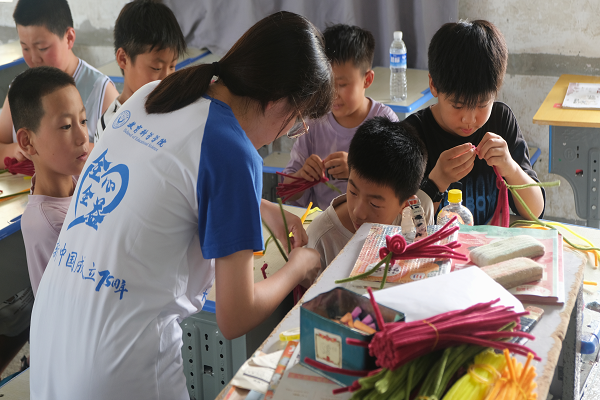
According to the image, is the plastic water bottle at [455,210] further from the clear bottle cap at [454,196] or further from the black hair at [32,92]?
the black hair at [32,92]

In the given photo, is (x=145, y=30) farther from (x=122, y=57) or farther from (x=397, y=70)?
(x=397, y=70)

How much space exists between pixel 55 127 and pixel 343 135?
109 cm

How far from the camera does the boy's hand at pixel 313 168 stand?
6.83ft

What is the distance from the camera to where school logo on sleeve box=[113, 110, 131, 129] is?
107cm

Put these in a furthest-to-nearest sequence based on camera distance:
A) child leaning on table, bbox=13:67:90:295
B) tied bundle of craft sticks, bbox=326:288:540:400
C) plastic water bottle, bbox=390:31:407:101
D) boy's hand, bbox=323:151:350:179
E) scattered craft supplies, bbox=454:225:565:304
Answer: plastic water bottle, bbox=390:31:407:101 → boy's hand, bbox=323:151:350:179 → child leaning on table, bbox=13:67:90:295 → scattered craft supplies, bbox=454:225:565:304 → tied bundle of craft sticks, bbox=326:288:540:400

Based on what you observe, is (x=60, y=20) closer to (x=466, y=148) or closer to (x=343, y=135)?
(x=343, y=135)

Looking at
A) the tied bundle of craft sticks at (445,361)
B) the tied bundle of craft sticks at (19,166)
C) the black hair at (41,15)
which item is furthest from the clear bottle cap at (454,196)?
the black hair at (41,15)

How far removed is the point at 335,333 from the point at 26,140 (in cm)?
153

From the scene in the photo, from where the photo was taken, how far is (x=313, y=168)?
2.09m

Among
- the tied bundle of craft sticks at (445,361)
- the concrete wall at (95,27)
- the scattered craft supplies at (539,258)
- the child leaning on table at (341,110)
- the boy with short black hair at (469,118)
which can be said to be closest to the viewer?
the tied bundle of craft sticks at (445,361)

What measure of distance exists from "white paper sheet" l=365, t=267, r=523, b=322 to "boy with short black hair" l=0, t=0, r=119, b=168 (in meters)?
2.22

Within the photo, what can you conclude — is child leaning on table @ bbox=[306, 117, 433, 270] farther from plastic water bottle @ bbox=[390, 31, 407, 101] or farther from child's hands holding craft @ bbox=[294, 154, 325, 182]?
plastic water bottle @ bbox=[390, 31, 407, 101]

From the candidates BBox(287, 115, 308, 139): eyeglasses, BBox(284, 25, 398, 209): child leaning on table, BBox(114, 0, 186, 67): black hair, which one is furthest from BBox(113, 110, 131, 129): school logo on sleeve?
BBox(114, 0, 186, 67): black hair

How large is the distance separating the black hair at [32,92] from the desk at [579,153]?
80.1 inches
